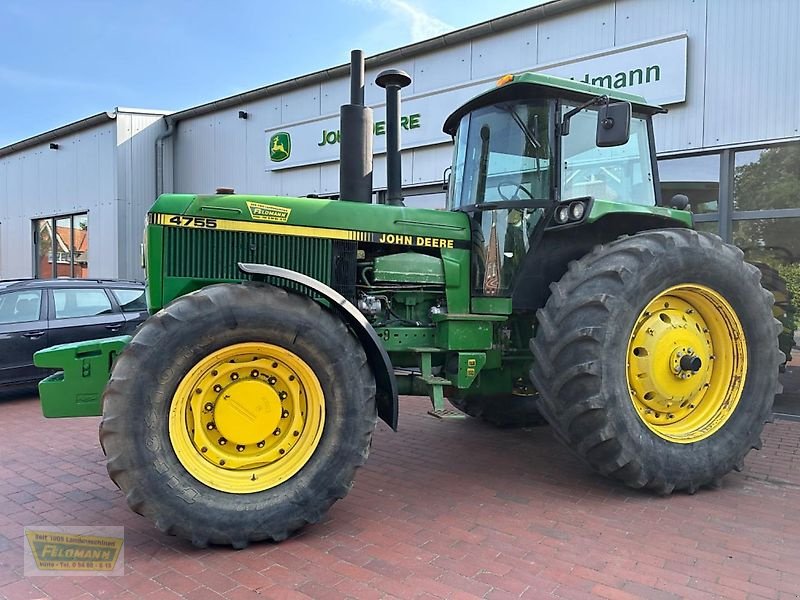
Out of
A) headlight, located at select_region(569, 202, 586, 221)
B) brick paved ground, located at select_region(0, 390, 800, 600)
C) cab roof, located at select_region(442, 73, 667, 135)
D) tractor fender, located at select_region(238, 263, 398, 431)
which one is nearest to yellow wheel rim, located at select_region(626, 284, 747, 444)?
brick paved ground, located at select_region(0, 390, 800, 600)

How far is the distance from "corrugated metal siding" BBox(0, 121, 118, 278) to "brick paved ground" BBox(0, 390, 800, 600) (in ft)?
34.7

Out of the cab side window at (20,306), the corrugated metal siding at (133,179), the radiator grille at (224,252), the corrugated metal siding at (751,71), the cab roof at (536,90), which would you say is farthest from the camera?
the corrugated metal siding at (133,179)

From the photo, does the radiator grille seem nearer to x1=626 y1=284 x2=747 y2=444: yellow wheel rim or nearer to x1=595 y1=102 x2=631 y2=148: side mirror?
x1=595 y1=102 x2=631 y2=148: side mirror

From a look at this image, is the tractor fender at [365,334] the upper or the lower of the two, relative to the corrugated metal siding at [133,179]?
lower

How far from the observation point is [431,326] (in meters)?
4.28

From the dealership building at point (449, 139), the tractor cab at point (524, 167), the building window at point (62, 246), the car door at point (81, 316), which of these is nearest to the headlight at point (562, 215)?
the tractor cab at point (524, 167)

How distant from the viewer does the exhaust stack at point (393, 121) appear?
4.36 m

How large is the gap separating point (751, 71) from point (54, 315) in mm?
8435

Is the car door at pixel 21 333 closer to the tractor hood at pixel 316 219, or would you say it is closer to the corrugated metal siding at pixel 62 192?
the tractor hood at pixel 316 219

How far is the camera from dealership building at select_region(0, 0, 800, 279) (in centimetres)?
654

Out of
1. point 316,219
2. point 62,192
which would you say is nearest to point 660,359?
point 316,219

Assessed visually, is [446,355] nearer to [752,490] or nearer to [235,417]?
[235,417]

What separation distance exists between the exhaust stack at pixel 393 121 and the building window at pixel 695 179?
368 centimetres

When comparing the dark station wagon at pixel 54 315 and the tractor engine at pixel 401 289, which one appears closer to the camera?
the tractor engine at pixel 401 289
